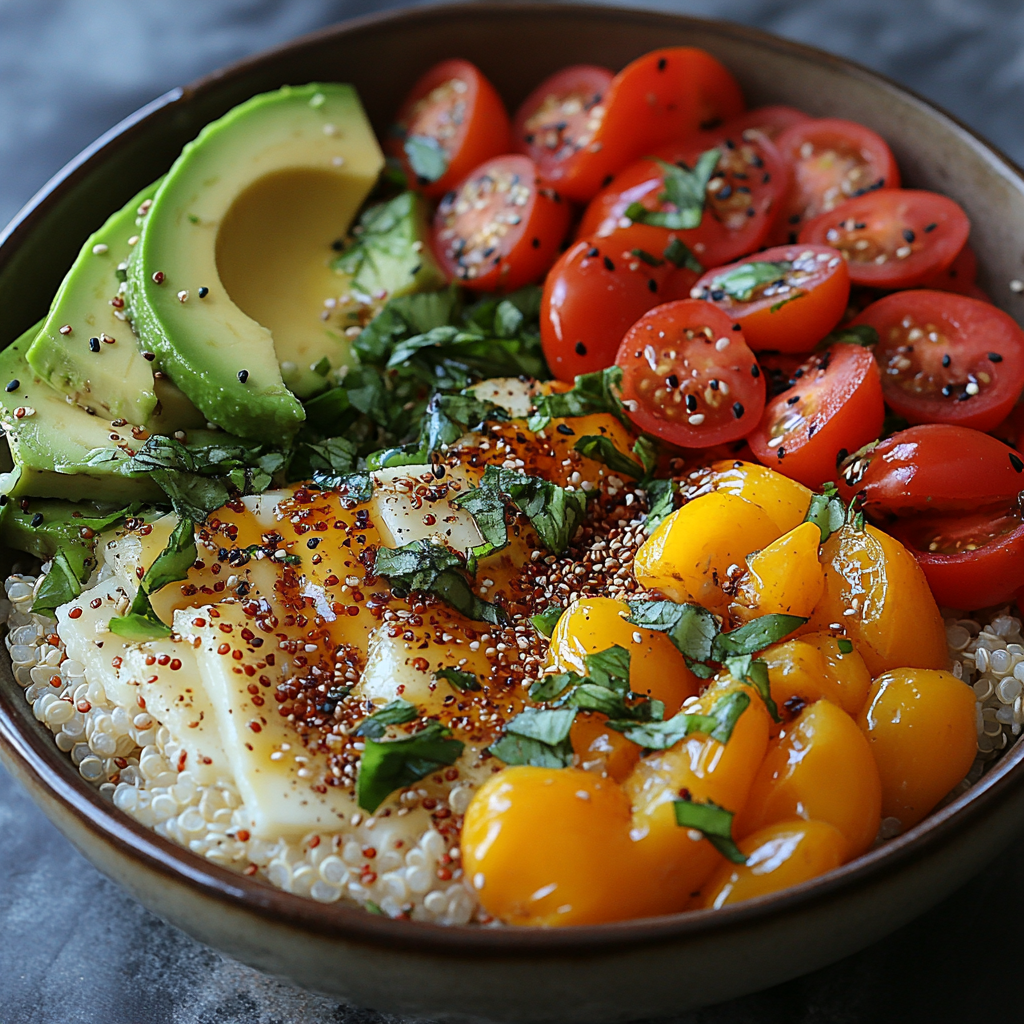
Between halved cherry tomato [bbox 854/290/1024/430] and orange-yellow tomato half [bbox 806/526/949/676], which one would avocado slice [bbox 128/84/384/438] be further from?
halved cherry tomato [bbox 854/290/1024/430]

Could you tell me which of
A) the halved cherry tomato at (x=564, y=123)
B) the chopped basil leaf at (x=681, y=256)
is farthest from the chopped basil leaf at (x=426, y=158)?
the chopped basil leaf at (x=681, y=256)

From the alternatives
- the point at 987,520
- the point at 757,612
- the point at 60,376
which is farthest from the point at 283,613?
the point at 987,520

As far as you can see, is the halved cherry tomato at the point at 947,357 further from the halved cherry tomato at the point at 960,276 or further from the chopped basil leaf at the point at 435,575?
the chopped basil leaf at the point at 435,575

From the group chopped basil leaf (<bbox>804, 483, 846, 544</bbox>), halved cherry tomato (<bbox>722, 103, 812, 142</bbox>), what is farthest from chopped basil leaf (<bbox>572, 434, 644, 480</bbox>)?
halved cherry tomato (<bbox>722, 103, 812, 142</bbox>)

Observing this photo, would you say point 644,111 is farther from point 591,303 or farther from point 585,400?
point 585,400

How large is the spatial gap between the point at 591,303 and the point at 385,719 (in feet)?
3.85

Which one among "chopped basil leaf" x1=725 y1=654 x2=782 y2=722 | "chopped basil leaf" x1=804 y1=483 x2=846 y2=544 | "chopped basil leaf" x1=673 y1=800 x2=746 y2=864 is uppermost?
"chopped basil leaf" x1=804 y1=483 x2=846 y2=544

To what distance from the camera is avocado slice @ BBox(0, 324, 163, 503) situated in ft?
7.04

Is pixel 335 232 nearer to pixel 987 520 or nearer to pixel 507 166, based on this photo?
pixel 507 166

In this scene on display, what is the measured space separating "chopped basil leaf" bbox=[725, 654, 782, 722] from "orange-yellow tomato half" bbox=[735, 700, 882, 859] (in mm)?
54

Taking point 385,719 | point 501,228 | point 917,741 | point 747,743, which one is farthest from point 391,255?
point 917,741

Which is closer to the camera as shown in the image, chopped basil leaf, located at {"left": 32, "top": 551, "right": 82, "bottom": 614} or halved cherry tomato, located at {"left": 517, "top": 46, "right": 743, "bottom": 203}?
chopped basil leaf, located at {"left": 32, "top": 551, "right": 82, "bottom": 614}

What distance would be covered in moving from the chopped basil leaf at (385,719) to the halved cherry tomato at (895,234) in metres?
1.56

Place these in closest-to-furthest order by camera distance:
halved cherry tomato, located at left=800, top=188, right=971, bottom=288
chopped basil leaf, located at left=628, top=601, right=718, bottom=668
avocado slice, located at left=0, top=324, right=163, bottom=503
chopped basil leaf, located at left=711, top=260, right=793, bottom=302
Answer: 1. chopped basil leaf, located at left=628, top=601, right=718, bottom=668
2. avocado slice, located at left=0, top=324, right=163, bottom=503
3. chopped basil leaf, located at left=711, top=260, right=793, bottom=302
4. halved cherry tomato, located at left=800, top=188, right=971, bottom=288
